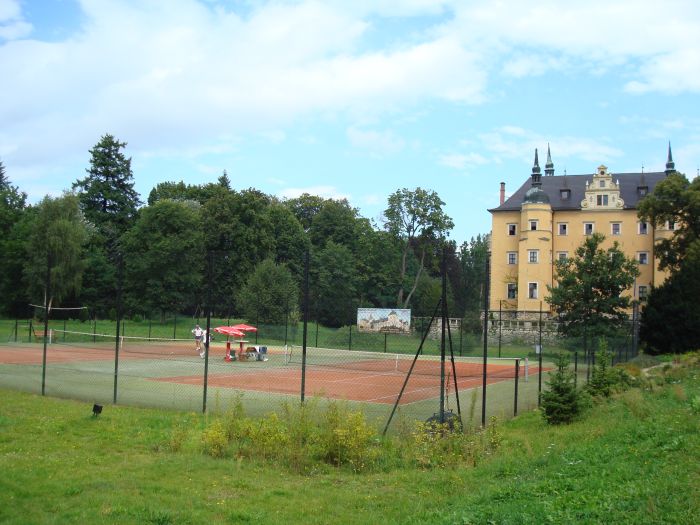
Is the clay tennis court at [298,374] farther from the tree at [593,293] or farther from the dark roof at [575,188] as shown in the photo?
the dark roof at [575,188]

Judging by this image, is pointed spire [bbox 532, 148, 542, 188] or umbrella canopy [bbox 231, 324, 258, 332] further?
pointed spire [bbox 532, 148, 542, 188]

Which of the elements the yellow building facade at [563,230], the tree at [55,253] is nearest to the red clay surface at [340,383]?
the tree at [55,253]

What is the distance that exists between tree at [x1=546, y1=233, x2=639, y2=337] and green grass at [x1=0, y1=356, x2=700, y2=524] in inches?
1178

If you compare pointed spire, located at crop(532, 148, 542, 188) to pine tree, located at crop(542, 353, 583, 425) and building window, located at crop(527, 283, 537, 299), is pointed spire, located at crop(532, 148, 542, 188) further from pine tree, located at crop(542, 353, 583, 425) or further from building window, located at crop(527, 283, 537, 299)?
pine tree, located at crop(542, 353, 583, 425)

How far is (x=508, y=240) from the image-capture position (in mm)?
65000

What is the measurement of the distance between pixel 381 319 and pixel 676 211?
29.1 m

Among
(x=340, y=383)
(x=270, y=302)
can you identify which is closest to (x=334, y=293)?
(x=270, y=302)

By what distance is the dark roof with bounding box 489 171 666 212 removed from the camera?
207 ft

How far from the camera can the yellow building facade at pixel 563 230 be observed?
61.4 meters

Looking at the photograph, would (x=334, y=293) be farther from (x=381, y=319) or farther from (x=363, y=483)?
(x=363, y=483)

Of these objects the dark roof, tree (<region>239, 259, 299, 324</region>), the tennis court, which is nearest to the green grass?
the tennis court

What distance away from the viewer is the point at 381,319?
26.6 m

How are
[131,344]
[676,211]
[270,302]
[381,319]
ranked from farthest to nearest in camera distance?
[676,211]
[131,344]
[381,319]
[270,302]

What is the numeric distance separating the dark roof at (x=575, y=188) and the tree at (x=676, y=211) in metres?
15.3
